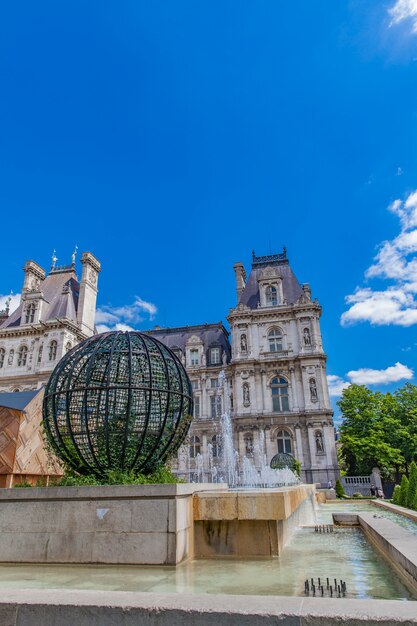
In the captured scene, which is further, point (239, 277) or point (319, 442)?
point (239, 277)

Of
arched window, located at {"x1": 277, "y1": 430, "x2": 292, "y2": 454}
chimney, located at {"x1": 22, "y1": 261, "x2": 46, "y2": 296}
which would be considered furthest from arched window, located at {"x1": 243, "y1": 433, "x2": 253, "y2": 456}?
chimney, located at {"x1": 22, "y1": 261, "x2": 46, "y2": 296}

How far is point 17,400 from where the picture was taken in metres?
17.6

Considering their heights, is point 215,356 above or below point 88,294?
below

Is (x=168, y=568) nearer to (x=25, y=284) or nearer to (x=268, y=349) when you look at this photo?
(x=268, y=349)

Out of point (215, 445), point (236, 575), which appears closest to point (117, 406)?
point (236, 575)

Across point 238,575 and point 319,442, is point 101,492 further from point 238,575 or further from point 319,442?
point 319,442

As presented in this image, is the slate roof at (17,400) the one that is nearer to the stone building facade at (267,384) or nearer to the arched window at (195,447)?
the stone building facade at (267,384)

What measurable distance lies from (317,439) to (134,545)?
1511 inches

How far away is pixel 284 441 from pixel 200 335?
713 inches

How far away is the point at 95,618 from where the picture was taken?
158 inches

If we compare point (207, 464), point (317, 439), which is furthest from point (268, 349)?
point (207, 464)

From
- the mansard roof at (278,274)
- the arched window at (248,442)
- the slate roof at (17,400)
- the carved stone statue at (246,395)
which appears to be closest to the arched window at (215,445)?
the arched window at (248,442)

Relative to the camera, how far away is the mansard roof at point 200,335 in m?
54.4

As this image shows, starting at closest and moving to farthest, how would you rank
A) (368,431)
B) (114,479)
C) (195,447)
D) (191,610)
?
(191,610), (114,479), (368,431), (195,447)
